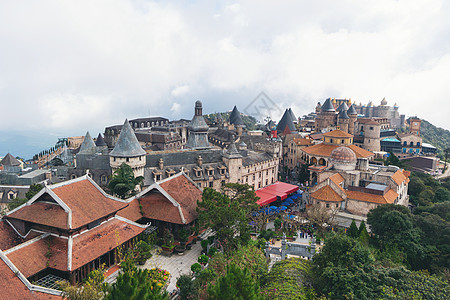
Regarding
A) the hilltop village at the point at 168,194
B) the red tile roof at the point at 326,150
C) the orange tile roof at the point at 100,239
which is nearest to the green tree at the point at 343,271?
the hilltop village at the point at 168,194

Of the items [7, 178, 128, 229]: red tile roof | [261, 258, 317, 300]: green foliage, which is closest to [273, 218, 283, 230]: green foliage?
[261, 258, 317, 300]: green foliage

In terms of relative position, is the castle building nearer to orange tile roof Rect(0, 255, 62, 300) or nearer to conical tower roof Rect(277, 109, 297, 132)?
orange tile roof Rect(0, 255, 62, 300)

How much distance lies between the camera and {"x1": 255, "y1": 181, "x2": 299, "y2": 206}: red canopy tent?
176 feet

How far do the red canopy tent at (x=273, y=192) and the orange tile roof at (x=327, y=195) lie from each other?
7559 millimetres

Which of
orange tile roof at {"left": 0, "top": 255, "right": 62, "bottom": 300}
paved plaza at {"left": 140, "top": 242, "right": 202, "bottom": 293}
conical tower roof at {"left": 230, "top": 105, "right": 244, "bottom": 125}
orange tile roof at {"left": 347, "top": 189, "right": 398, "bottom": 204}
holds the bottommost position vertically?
paved plaza at {"left": 140, "top": 242, "right": 202, "bottom": 293}

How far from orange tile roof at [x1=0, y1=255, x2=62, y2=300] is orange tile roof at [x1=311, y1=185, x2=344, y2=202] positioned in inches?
1481

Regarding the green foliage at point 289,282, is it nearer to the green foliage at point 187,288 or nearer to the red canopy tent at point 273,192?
the green foliage at point 187,288

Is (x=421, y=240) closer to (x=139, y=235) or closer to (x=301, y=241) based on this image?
(x=301, y=241)

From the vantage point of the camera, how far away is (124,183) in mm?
41406

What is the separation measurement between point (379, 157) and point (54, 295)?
278ft

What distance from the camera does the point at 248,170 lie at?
2256 inches

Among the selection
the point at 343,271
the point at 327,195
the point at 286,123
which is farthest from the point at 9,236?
the point at 286,123

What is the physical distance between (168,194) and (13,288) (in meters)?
17.9

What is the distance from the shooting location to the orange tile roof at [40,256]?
940 inches
